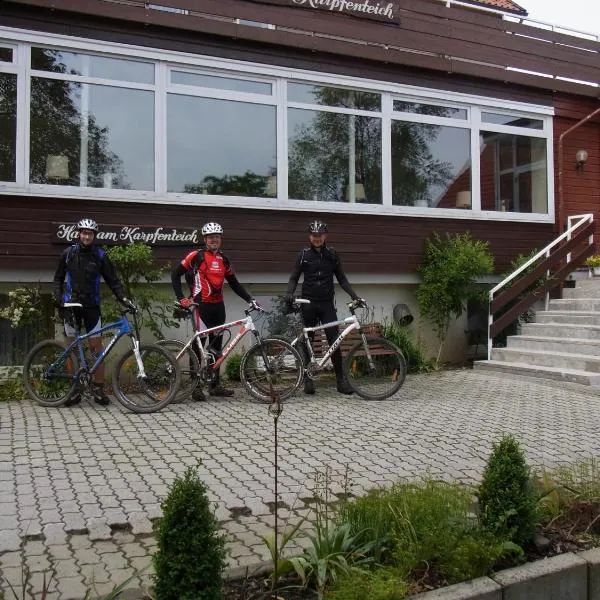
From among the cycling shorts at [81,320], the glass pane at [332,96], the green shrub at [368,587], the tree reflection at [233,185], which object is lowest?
the green shrub at [368,587]

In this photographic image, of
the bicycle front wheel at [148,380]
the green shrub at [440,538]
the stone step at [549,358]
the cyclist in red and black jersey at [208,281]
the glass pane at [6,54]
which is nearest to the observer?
the green shrub at [440,538]

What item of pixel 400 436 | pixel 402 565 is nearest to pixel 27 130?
pixel 400 436

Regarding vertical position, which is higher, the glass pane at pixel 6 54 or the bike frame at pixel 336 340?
the glass pane at pixel 6 54

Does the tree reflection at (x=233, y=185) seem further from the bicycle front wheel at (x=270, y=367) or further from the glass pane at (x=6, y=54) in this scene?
the bicycle front wheel at (x=270, y=367)

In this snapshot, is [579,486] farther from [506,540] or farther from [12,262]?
[12,262]

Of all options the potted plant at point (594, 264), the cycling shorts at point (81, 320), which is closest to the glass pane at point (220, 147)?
the cycling shorts at point (81, 320)

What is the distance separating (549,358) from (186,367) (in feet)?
16.9

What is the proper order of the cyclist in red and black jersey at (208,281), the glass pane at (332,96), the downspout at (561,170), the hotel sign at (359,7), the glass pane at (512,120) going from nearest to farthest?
the cyclist in red and black jersey at (208,281), the hotel sign at (359,7), the glass pane at (332,96), the glass pane at (512,120), the downspout at (561,170)

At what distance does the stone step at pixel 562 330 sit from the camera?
9.46 metres

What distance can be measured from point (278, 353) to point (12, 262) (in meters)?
3.36

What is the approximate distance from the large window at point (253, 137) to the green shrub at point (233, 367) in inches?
81.6

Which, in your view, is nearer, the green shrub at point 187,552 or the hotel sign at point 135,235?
the green shrub at point 187,552

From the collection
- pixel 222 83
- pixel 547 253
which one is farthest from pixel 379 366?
pixel 547 253

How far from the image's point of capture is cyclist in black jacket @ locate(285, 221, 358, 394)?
7.86 meters
